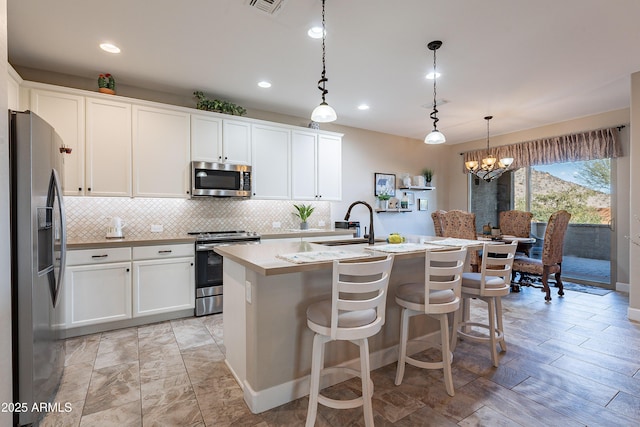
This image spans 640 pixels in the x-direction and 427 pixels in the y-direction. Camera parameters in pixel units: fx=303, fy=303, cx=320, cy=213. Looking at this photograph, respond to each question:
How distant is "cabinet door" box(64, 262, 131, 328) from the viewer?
2938 mm

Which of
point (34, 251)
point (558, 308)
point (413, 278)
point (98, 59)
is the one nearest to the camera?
point (34, 251)

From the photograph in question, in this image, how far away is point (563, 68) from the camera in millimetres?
3287

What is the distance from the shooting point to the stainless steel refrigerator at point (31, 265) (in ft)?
5.45

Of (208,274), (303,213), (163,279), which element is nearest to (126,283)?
(163,279)

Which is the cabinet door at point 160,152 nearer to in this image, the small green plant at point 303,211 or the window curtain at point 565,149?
the small green plant at point 303,211

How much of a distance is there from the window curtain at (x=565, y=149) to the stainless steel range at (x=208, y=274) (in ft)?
17.7

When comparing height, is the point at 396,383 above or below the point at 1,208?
below

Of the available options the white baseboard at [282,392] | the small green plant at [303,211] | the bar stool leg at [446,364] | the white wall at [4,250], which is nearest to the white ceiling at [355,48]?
the white wall at [4,250]

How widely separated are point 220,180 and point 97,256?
5.15ft

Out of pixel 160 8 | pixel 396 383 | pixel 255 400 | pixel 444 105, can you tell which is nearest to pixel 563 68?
pixel 444 105

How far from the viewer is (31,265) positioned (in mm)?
1688

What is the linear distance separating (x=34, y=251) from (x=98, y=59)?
91.7 inches

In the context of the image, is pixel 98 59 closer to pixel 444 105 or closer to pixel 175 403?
pixel 175 403

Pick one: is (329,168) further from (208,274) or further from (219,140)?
(208,274)
